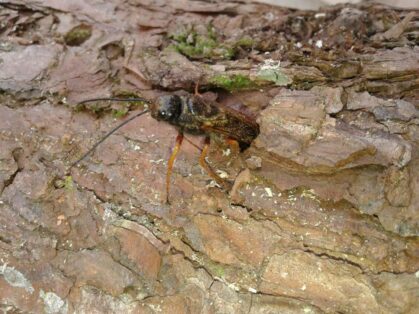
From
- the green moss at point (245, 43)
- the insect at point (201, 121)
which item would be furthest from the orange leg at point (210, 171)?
the green moss at point (245, 43)

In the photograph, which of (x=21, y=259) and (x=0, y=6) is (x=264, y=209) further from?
(x=0, y=6)

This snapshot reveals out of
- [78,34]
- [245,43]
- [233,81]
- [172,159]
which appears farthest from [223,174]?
[78,34]

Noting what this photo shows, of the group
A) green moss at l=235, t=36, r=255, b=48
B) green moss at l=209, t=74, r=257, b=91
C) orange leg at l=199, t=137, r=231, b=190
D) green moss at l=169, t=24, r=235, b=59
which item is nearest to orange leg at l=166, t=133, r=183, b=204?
orange leg at l=199, t=137, r=231, b=190

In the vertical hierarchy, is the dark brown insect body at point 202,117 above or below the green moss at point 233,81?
below

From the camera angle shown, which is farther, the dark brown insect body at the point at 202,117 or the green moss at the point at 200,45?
the green moss at the point at 200,45

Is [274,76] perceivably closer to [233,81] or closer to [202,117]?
[233,81]

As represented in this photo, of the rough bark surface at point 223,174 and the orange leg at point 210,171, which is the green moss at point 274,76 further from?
the orange leg at point 210,171
